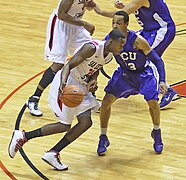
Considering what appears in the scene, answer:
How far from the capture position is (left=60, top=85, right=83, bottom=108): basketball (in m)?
5.60

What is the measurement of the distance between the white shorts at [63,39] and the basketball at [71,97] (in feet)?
4.80

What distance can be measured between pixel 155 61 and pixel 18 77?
2.58 metres

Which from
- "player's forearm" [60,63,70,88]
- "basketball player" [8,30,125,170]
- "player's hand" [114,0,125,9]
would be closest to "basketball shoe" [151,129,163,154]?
"basketball player" [8,30,125,170]

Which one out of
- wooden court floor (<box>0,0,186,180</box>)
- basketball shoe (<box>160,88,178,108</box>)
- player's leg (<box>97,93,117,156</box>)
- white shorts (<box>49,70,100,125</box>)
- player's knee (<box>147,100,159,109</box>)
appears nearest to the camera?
white shorts (<box>49,70,100,125</box>)

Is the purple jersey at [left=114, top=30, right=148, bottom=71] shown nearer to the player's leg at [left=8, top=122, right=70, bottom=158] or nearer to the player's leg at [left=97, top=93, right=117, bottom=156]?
the player's leg at [left=97, top=93, right=117, bottom=156]

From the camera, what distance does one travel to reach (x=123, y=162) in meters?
6.27

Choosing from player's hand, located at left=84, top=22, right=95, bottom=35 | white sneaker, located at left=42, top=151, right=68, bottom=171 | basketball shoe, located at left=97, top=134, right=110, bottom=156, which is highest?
player's hand, located at left=84, top=22, right=95, bottom=35

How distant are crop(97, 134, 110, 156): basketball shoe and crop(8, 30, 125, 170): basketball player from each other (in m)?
0.44

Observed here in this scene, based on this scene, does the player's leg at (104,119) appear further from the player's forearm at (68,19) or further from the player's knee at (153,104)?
the player's forearm at (68,19)

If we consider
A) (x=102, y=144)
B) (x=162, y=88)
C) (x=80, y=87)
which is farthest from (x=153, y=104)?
(x=80, y=87)

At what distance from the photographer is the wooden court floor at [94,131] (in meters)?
6.07

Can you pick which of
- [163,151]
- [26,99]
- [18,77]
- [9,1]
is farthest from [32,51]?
[163,151]

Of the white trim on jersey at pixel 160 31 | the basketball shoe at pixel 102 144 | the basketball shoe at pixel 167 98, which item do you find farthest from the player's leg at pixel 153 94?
the basketball shoe at pixel 167 98

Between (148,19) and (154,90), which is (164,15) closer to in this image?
(148,19)
